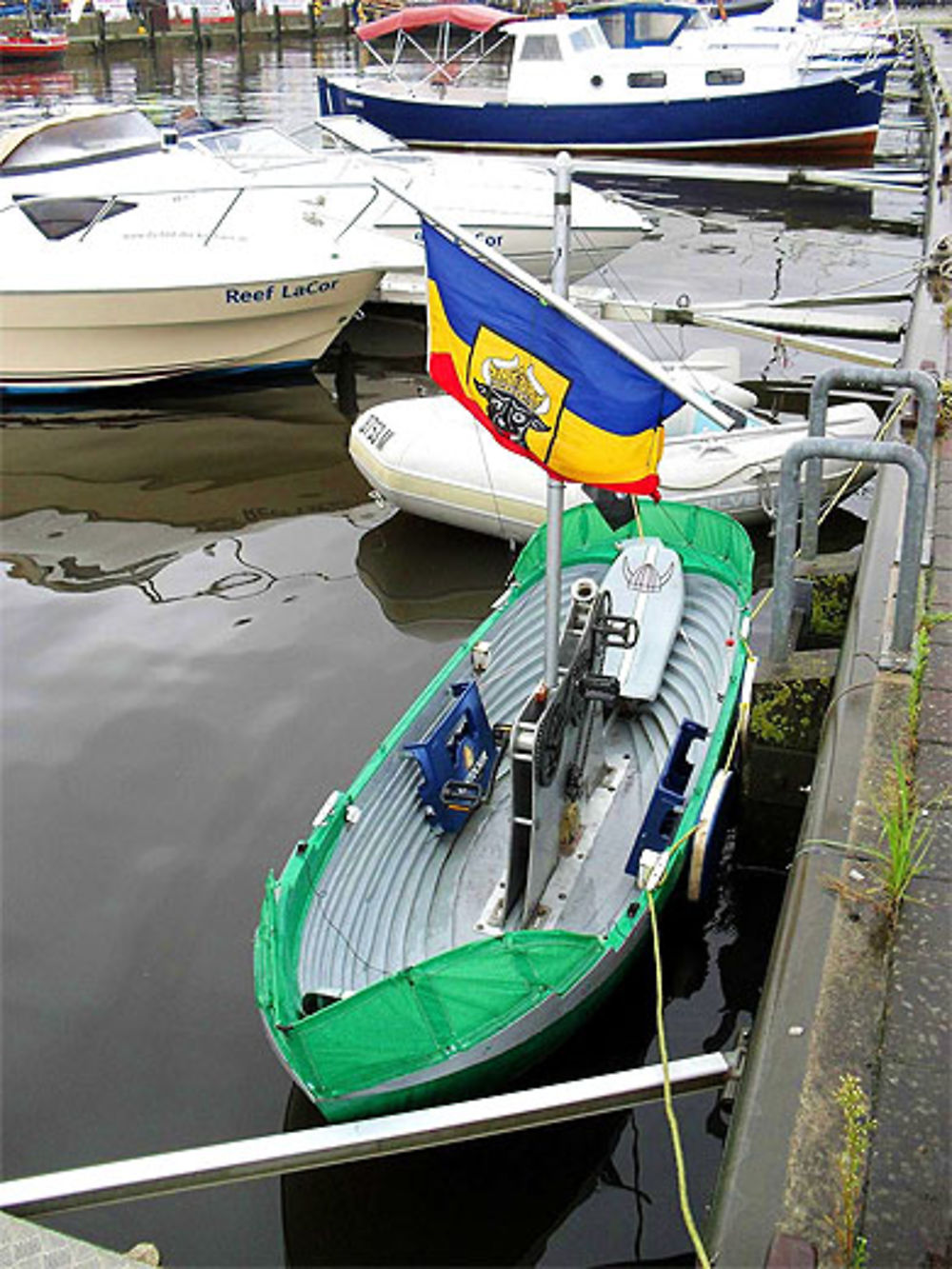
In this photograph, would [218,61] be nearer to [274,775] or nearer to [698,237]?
[698,237]

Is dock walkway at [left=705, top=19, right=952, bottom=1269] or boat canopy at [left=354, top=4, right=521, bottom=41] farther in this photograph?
boat canopy at [left=354, top=4, right=521, bottom=41]

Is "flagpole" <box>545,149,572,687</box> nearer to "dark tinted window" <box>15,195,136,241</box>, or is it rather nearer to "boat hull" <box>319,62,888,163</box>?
"dark tinted window" <box>15,195,136,241</box>

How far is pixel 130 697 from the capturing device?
28.3ft

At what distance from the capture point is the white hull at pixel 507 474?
992 centimetres

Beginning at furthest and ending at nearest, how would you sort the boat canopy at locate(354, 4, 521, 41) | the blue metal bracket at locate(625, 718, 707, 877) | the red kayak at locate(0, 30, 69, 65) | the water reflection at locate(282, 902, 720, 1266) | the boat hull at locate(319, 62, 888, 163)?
the red kayak at locate(0, 30, 69, 65), the boat hull at locate(319, 62, 888, 163), the boat canopy at locate(354, 4, 521, 41), the blue metal bracket at locate(625, 718, 707, 877), the water reflection at locate(282, 902, 720, 1266)

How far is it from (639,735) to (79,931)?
11.6 feet

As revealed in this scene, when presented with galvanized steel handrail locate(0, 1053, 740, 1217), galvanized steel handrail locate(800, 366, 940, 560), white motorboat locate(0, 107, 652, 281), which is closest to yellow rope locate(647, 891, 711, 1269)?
galvanized steel handrail locate(0, 1053, 740, 1217)

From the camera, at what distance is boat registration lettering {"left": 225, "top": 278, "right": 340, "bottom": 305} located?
13.2 metres

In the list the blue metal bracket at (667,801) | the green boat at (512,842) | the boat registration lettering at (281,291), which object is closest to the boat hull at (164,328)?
the boat registration lettering at (281,291)

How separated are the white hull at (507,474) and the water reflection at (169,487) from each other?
1.43 m

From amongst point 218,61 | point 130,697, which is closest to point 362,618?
point 130,697

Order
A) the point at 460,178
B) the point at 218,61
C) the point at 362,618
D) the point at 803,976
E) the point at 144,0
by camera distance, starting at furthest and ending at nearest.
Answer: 1. the point at 144,0
2. the point at 218,61
3. the point at 460,178
4. the point at 362,618
5. the point at 803,976

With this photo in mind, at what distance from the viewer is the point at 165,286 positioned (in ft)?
42.2

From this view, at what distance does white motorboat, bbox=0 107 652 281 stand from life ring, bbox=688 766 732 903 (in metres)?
9.61
